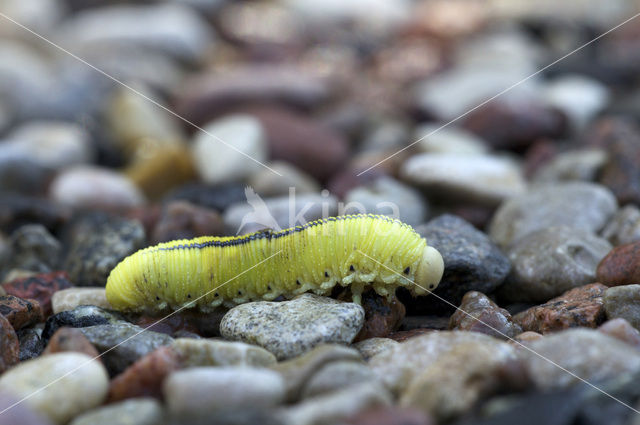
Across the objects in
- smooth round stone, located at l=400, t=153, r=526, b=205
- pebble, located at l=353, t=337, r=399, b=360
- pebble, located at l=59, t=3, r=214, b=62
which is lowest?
pebble, located at l=353, t=337, r=399, b=360

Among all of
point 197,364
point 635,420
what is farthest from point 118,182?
point 635,420

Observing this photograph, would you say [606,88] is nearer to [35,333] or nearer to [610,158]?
[610,158]

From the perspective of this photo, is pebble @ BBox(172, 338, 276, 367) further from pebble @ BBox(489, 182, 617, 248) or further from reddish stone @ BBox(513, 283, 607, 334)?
pebble @ BBox(489, 182, 617, 248)

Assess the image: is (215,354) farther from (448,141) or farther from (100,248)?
(448,141)

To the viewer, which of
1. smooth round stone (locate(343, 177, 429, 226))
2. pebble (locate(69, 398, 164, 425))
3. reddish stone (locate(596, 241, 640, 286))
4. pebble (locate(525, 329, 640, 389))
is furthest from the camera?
smooth round stone (locate(343, 177, 429, 226))

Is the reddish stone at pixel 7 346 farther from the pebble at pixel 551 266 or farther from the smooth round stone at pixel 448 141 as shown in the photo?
the smooth round stone at pixel 448 141

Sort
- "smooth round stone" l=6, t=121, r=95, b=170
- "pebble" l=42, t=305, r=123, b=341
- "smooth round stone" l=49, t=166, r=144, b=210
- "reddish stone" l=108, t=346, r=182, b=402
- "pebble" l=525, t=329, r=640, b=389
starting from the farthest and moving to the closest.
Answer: "smooth round stone" l=6, t=121, r=95, b=170, "smooth round stone" l=49, t=166, r=144, b=210, "pebble" l=42, t=305, r=123, b=341, "reddish stone" l=108, t=346, r=182, b=402, "pebble" l=525, t=329, r=640, b=389

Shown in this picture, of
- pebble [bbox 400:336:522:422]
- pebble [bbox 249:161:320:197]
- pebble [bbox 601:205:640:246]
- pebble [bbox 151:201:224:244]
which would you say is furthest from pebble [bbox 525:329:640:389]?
pebble [bbox 249:161:320:197]

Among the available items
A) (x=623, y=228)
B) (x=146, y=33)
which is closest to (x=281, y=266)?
(x=623, y=228)
